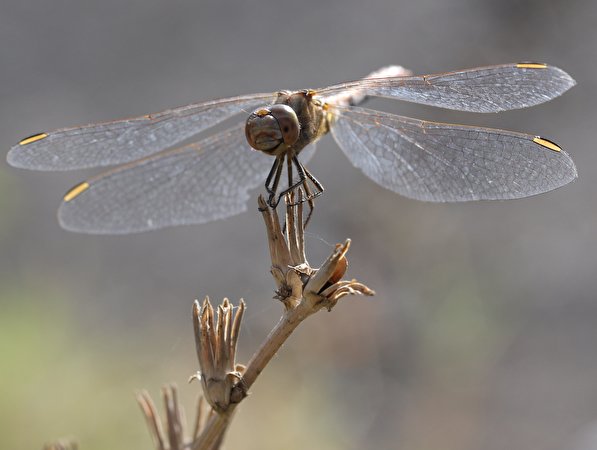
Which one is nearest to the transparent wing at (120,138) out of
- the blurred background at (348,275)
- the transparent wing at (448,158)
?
the transparent wing at (448,158)

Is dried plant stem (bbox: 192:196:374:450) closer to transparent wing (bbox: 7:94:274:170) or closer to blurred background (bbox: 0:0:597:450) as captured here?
transparent wing (bbox: 7:94:274:170)

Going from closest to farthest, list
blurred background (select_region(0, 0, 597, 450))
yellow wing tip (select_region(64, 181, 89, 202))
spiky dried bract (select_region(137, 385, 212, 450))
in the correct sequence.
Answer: spiky dried bract (select_region(137, 385, 212, 450)) < yellow wing tip (select_region(64, 181, 89, 202)) < blurred background (select_region(0, 0, 597, 450))

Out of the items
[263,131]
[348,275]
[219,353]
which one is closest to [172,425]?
[219,353]

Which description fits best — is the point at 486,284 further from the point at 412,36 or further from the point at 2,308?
the point at 412,36

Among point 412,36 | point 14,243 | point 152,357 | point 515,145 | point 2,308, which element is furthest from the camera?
point 412,36

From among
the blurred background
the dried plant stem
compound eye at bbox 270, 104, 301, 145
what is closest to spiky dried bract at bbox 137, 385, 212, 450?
the dried plant stem

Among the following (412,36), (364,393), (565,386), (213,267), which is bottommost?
(565,386)

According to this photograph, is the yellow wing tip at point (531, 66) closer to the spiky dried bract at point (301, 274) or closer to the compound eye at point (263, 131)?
the compound eye at point (263, 131)

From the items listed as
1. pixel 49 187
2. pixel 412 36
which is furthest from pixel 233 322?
pixel 412 36
